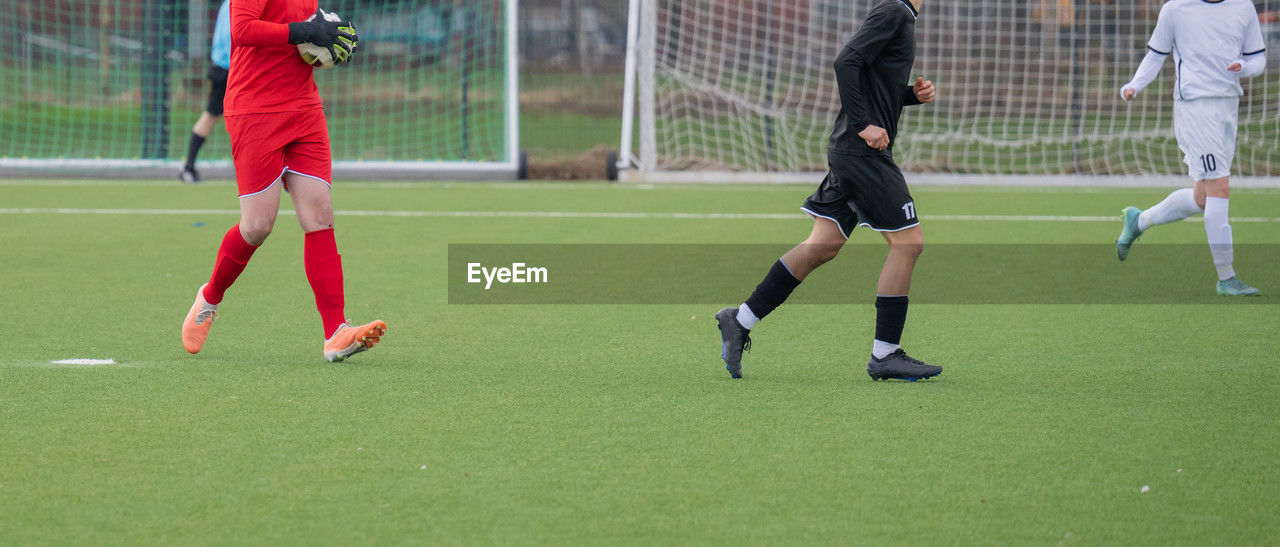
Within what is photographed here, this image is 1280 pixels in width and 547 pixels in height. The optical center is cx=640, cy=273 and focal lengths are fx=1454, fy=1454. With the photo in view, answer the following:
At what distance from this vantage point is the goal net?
54.3 ft

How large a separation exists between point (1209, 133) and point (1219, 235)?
56 centimetres

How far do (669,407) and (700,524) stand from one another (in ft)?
4.50

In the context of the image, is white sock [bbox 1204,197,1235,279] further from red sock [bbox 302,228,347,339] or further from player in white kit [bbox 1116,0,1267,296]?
red sock [bbox 302,228,347,339]

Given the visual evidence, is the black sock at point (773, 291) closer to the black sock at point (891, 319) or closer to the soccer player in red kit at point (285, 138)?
the black sock at point (891, 319)

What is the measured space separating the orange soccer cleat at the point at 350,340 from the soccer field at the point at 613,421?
0.22ft

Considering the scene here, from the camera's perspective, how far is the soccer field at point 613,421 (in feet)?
11.7

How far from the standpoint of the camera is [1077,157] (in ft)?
51.8

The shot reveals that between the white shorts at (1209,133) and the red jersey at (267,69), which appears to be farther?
the white shorts at (1209,133)

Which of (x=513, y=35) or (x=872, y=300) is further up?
(x=513, y=35)

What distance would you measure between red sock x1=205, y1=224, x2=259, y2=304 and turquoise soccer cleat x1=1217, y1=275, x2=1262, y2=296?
4999 millimetres

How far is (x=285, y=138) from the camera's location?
5613 mm

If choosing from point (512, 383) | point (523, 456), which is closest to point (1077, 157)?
point (512, 383)

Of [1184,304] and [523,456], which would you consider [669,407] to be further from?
[1184,304]
